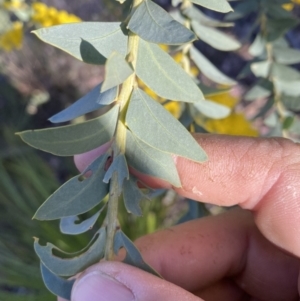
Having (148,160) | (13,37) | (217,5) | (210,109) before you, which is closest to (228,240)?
(210,109)

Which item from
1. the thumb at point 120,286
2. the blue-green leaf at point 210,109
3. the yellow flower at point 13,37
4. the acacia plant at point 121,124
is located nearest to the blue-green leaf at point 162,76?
the acacia plant at point 121,124

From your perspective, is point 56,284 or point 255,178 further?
point 255,178

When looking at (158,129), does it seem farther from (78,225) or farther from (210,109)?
(210,109)

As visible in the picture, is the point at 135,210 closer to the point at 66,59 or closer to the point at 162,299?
the point at 162,299

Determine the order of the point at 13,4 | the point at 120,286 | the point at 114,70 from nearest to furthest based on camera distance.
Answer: the point at 114,70 → the point at 120,286 → the point at 13,4

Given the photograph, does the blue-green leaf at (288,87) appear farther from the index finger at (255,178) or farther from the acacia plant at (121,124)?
the acacia plant at (121,124)

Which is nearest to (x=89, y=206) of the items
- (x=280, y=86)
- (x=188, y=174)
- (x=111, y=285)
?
(x=111, y=285)
